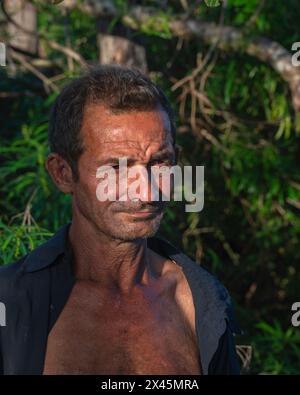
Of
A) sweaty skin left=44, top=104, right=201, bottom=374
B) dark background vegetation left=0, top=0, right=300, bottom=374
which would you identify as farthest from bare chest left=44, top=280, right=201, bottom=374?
dark background vegetation left=0, top=0, right=300, bottom=374

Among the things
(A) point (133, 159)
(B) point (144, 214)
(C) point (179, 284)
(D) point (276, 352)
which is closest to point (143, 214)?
(B) point (144, 214)

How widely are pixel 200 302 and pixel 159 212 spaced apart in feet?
1.07

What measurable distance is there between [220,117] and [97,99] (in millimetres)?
3221

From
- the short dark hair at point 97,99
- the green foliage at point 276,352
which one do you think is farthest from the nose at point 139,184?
the green foliage at point 276,352

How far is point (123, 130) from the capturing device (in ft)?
8.03

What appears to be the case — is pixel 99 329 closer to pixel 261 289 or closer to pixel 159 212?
pixel 159 212

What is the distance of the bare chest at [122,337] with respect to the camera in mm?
2432

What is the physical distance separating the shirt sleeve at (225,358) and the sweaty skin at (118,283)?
2.1 inches

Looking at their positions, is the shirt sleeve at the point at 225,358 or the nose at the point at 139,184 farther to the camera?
the shirt sleeve at the point at 225,358

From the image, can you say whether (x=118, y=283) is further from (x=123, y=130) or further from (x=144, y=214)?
(x=123, y=130)

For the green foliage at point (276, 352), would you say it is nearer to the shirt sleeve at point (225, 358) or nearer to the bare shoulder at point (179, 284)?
the bare shoulder at point (179, 284)
